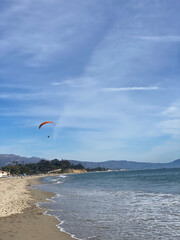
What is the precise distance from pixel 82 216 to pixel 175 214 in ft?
20.7

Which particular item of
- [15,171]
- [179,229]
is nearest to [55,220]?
[179,229]

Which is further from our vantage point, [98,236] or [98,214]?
[98,214]

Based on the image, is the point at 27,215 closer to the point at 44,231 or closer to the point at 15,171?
the point at 44,231

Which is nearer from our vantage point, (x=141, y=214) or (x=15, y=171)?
(x=141, y=214)

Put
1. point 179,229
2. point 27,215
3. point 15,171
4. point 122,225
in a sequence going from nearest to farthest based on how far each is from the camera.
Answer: point 179,229 < point 122,225 < point 27,215 < point 15,171

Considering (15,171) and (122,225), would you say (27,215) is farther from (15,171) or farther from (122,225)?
(15,171)

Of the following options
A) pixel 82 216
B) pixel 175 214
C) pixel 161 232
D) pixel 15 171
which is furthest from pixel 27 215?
pixel 15 171

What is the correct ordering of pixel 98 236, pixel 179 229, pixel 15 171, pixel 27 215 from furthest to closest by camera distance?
pixel 15 171, pixel 27 215, pixel 179 229, pixel 98 236

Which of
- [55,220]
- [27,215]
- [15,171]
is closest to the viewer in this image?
[55,220]

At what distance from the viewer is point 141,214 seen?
1644cm

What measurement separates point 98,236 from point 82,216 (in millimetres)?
5018

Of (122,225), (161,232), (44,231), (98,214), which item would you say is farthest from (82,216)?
(161,232)

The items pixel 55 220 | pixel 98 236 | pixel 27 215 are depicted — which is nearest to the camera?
pixel 98 236

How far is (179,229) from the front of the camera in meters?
12.2
